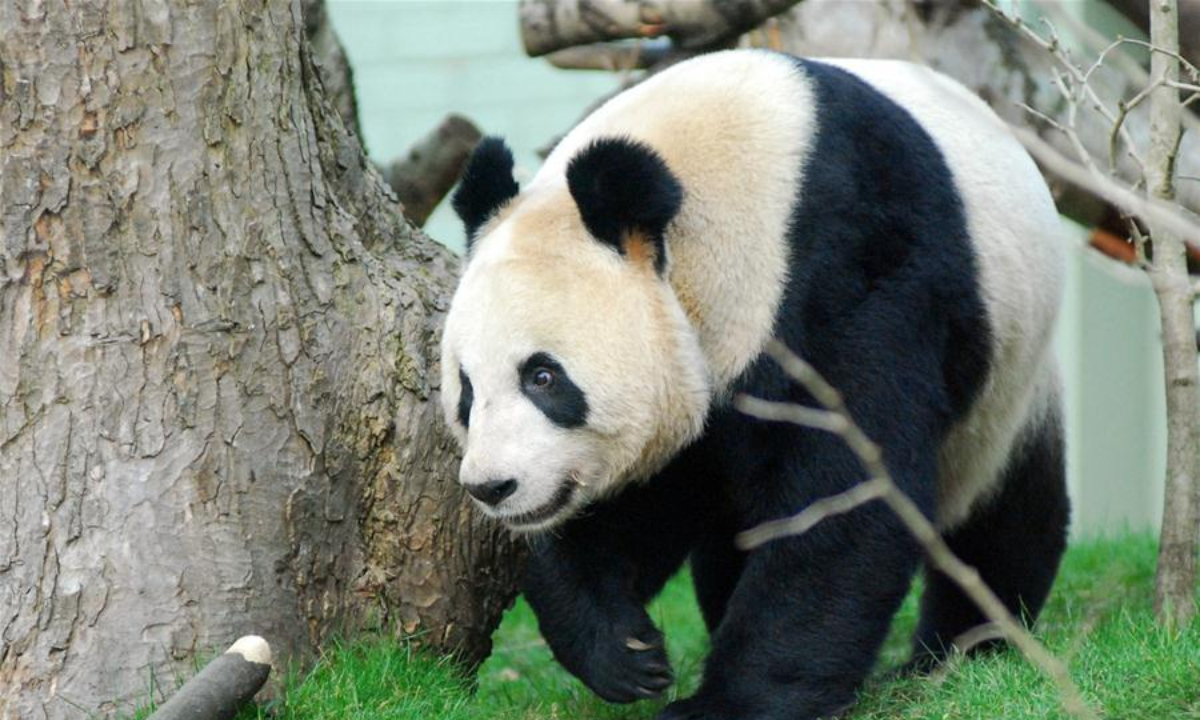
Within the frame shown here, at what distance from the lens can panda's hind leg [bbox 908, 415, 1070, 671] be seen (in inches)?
199

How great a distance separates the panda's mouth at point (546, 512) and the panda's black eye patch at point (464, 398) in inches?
11.5

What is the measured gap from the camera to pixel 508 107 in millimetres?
10750

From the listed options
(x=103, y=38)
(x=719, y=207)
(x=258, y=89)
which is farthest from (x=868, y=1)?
(x=103, y=38)

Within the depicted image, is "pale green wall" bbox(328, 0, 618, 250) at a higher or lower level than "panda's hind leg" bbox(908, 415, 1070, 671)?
lower

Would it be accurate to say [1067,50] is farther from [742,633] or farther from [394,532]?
[394,532]

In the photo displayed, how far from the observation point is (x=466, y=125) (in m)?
7.23

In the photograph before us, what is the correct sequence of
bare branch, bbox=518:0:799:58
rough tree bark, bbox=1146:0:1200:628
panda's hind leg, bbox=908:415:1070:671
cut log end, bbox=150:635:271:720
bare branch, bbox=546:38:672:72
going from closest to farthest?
1. cut log end, bbox=150:635:271:720
2. rough tree bark, bbox=1146:0:1200:628
3. panda's hind leg, bbox=908:415:1070:671
4. bare branch, bbox=518:0:799:58
5. bare branch, bbox=546:38:672:72

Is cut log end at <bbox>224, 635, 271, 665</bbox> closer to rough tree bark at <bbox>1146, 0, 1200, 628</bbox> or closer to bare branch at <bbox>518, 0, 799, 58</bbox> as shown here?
rough tree bark at <bbox>1146, 0, 1200, 628</bbox>

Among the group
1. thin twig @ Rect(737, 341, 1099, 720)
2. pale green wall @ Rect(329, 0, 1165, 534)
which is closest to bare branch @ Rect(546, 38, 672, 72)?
pale green wall @ Rect(329, 0, 1165, 534)

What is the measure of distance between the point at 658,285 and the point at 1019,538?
5.80 ft

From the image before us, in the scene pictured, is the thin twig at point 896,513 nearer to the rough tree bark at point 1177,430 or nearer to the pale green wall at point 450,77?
the rough tree bark at point 1177,430

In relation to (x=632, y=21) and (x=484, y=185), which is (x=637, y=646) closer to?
(x=484, y=185)

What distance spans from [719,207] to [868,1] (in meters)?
2.73

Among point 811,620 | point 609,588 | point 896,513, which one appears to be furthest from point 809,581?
point 609,588
